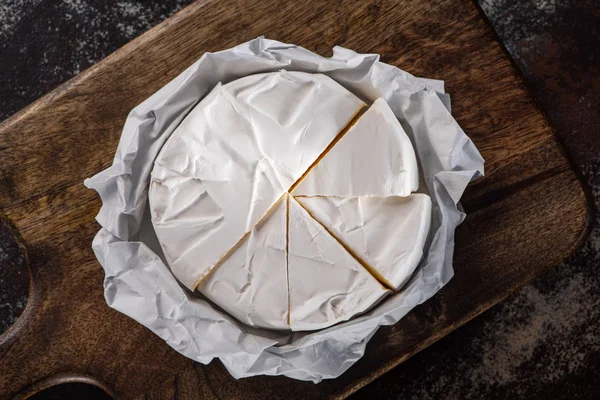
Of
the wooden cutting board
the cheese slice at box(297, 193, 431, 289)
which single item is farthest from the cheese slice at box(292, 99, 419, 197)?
the wooden cutting board

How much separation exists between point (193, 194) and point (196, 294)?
0.17 metres

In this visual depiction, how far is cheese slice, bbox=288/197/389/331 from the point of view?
0.71 metres

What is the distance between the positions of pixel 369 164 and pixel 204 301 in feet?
1.04

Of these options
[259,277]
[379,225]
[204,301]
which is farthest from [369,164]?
[204,301]

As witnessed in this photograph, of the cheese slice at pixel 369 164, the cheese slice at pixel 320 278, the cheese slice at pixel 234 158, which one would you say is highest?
the cheese slice at pixel 234 158

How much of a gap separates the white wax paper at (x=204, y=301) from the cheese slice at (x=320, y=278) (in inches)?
1.3

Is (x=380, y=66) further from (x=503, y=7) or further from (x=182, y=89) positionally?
(x=503, y=7)

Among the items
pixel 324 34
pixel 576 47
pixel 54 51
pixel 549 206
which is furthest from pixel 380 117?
pixel 54 51

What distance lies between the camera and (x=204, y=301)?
0.79 metres

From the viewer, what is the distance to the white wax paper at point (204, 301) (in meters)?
0.75

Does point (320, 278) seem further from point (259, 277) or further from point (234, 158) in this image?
point (234, 158)

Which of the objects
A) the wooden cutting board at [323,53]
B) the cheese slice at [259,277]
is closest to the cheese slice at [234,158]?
the cheese slice at [259,277]

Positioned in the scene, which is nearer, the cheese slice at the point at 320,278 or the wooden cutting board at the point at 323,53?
the cheese slice at the point at 320,278

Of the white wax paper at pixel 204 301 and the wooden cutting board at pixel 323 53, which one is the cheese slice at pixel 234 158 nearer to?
the white wax paper at pixel 204 301
